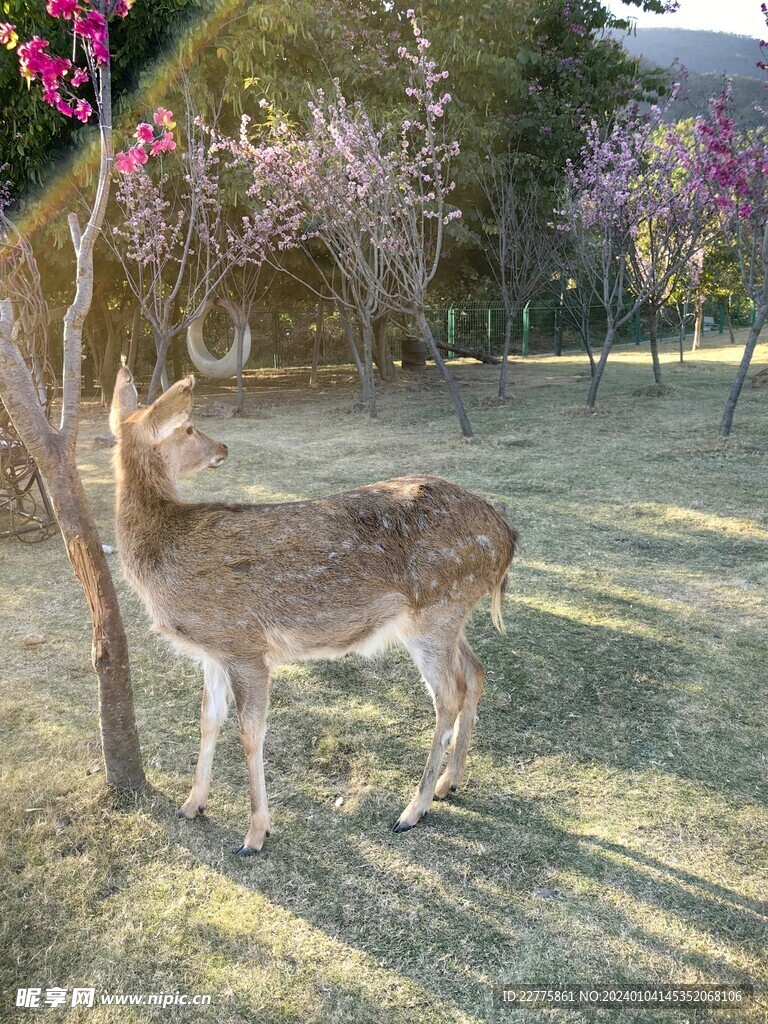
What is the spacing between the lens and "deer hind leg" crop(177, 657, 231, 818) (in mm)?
3676

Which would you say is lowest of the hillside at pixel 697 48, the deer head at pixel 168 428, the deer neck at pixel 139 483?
the deer neck at pixel 139 483

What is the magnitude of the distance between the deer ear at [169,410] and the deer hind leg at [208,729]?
3.48 feet

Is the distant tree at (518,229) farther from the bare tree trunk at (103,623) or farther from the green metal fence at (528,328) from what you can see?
the bare tree trunk at (103,623)

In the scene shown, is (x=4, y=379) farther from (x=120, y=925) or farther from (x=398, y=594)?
(x=120, y=925)

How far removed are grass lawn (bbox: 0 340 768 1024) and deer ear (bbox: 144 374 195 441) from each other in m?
A: 1.74

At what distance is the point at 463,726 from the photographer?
3.91 metres

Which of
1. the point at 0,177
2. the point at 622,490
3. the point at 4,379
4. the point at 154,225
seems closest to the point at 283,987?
the point at 4,379

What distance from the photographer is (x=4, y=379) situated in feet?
10.8

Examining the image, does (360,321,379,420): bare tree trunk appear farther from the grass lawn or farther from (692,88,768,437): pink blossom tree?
the grass lawn

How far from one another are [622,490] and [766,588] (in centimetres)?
324

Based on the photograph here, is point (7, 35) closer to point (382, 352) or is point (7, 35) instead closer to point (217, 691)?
point (217, 691)

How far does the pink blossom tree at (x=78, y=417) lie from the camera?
327cm

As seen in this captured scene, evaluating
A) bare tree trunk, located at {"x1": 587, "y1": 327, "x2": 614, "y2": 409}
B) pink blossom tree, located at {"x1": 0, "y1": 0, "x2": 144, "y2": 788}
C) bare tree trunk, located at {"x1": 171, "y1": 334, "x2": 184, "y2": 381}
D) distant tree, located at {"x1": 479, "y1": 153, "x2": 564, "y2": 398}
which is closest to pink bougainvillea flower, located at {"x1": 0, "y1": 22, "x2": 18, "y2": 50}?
pink blossom tree, located at {"x1": 0, "y1": 0, "x2": 144, "y2": 788}

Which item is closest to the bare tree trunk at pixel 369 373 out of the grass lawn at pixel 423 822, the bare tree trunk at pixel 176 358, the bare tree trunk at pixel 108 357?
the bare tree trunk at pixel 108 357
